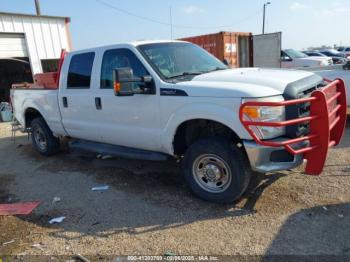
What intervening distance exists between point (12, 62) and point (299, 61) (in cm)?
1315

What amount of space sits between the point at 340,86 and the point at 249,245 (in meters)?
2.54

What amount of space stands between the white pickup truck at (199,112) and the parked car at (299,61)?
39.6 feet

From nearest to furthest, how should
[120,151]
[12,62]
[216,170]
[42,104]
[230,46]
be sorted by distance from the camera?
[216,170] < [120,151] < [42,104] < [12,62] < [230,46]

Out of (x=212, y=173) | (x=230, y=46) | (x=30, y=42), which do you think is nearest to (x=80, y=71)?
(x=212, y=173)

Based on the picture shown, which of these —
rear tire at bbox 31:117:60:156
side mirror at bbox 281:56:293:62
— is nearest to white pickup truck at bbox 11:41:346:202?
rear tire at bbox 31:117:60:156

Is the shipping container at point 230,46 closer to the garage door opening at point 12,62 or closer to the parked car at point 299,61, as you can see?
the parked car at point 299,61

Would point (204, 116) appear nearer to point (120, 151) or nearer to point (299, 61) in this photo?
point (120, 151)

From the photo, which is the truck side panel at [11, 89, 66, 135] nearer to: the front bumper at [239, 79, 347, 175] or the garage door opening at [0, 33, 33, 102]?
the front bumper at [239, 79, 347, 175]

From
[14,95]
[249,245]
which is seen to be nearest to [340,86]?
[249,245]

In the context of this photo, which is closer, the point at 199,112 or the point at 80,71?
the point at 199,112

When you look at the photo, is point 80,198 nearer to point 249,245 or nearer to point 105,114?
point 105,114

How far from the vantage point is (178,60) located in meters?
4.83

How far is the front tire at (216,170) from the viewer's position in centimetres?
394

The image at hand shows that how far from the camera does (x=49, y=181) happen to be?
221 inches
